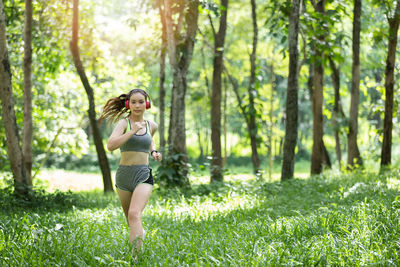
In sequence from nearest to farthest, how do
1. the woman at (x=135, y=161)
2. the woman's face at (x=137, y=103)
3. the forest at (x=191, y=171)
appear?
1. the forest at (x=191, y=171)
2. the woman at (x=135, y=161)
3. the woman's face at (x=137, y=103)

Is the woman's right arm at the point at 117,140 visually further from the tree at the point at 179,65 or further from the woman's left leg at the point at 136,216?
the tree at the point at 179,65

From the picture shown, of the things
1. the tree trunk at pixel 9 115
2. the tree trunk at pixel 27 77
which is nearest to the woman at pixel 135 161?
the tree trunk at pixel 9 115

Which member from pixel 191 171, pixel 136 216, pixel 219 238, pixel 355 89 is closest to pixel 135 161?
pixel 136 216

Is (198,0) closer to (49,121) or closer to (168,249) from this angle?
(168,249)

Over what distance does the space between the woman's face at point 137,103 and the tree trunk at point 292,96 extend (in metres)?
8.18

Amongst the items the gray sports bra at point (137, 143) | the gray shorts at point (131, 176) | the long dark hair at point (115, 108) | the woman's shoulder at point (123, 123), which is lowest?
the gray shorts at point (131, 176)

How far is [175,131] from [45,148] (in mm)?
9951

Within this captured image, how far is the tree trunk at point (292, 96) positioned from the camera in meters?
12.9

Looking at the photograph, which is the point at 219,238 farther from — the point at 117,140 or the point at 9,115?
the point at 9,115

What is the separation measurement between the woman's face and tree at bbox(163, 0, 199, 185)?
641cm

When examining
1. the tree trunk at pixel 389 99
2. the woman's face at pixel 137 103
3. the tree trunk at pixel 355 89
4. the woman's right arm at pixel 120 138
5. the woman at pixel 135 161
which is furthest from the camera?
the tree trunk at pixel 355 89

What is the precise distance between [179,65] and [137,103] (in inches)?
313

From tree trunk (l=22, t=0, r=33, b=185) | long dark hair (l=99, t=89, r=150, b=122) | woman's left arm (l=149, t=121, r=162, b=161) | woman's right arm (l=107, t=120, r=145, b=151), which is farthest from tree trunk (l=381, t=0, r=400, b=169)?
woman's right arm (l=107, t=120, r=145, b=151)

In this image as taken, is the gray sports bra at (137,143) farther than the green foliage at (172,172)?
No
